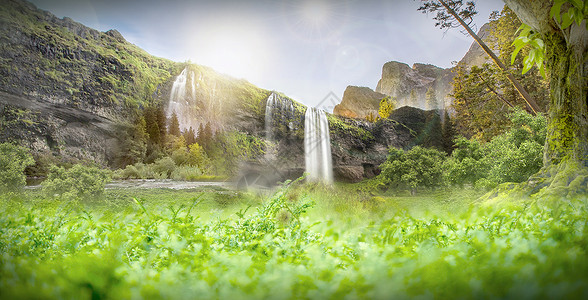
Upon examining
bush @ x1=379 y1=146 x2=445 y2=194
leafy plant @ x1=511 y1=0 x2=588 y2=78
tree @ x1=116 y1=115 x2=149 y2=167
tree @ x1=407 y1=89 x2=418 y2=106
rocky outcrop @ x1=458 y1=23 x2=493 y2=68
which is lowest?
bush @ x1=379 y1=146 x2=445 y2=194

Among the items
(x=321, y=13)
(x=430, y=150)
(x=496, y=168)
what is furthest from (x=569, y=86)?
(x=430, y=150)

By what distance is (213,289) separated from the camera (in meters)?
0.48

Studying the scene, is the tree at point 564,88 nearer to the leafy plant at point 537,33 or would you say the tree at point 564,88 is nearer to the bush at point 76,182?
the leafy plant at point 537,33

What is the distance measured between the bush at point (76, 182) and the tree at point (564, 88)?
13.5 ft

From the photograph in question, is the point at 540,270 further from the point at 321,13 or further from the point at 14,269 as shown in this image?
the point at 321,13

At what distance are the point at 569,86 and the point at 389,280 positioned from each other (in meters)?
2.87

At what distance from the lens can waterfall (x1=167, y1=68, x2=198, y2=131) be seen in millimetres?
3574

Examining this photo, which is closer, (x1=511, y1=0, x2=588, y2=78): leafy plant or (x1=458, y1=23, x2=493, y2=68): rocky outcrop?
(x1=511, y1=0, x2=588, y2=78): leafy plant

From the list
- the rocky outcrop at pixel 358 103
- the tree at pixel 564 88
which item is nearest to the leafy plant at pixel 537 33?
the tree at pixel 564 88

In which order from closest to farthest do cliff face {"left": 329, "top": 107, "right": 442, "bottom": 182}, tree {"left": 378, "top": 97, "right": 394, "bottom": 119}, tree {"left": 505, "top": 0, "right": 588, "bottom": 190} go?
tree {"left": 505, "top": 0, "right": 588, "bottom": 190} → tree {"left": 378, "top": 97, "right": 394, "bottom": 119} → cliff face {"left": 329, "top": 107, "right": 442, "bottom": 182}

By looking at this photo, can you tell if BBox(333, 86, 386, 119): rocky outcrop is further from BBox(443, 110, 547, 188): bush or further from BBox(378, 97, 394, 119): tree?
BBox(443, 110, 547, 188): bush

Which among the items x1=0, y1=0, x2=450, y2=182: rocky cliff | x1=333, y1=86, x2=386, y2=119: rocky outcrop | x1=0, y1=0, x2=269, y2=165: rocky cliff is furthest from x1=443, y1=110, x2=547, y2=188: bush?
x1=0, y1=0, x2=269, y2=165: rocky cliff

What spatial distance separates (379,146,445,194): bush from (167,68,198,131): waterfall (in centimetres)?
308

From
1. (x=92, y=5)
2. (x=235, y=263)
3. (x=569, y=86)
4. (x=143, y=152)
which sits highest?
(x=92, y=5)
